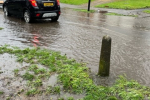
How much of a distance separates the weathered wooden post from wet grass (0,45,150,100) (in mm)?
335

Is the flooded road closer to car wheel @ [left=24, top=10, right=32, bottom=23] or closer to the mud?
the mud

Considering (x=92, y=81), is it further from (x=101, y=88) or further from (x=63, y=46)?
(x=63, y=46)

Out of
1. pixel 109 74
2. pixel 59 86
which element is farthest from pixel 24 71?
pixel 109 74

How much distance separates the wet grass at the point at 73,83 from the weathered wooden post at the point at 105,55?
34 cm

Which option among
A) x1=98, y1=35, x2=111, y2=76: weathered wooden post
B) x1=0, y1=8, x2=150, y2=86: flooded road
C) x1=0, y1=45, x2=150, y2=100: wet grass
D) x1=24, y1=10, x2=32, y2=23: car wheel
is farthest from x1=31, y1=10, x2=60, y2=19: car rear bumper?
x1=98, y1=35, x2=111, y2=76: weathered wooden post

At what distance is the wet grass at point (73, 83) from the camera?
3.77 m

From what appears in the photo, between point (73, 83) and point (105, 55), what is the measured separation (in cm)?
95

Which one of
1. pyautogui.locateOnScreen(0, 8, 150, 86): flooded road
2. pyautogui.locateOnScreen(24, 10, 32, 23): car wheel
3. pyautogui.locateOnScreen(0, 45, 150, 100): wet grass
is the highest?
pyautogui.locateOnScreen(24, 10, 32, 23): car wheel

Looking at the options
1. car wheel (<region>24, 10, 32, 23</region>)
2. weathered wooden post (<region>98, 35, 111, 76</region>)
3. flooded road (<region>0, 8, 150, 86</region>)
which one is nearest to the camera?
→ weathered wooden post (<region>98, 35, 111, 76</region>)

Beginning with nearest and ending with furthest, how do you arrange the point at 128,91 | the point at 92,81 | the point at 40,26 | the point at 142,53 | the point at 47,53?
the point at 128,91 → the point at 92,81 → the point at 47,53 → the point at 142,53 → the point at 40,26

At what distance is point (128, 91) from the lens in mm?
3912

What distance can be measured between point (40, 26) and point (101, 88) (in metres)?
7.19

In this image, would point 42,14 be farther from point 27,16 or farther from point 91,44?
point 91,44

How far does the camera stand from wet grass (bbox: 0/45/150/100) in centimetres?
377
